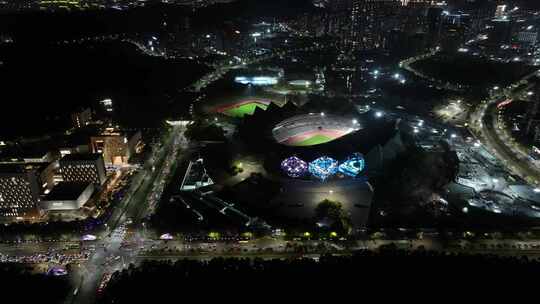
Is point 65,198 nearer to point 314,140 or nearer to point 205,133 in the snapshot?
point 205,133

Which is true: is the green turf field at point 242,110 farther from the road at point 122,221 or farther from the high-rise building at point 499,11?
the high-rise building at point 499,11

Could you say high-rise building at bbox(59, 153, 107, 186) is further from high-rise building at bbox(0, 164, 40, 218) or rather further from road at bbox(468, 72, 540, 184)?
road at bbox(468, 72, 540, 184)

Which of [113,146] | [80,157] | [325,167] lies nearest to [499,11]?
[325,167]

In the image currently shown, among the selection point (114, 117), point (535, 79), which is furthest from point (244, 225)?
point (535, 79)

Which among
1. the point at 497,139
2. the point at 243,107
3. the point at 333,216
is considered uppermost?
the point at 243,107

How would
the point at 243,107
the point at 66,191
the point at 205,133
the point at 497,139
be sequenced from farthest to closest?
the point at 243,107, the point at 205,133, the point at 497,139, the point at 66,191

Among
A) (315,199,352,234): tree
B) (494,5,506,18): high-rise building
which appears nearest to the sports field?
(315,199,352,234): tree

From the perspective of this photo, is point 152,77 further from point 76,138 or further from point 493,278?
point 493,278
